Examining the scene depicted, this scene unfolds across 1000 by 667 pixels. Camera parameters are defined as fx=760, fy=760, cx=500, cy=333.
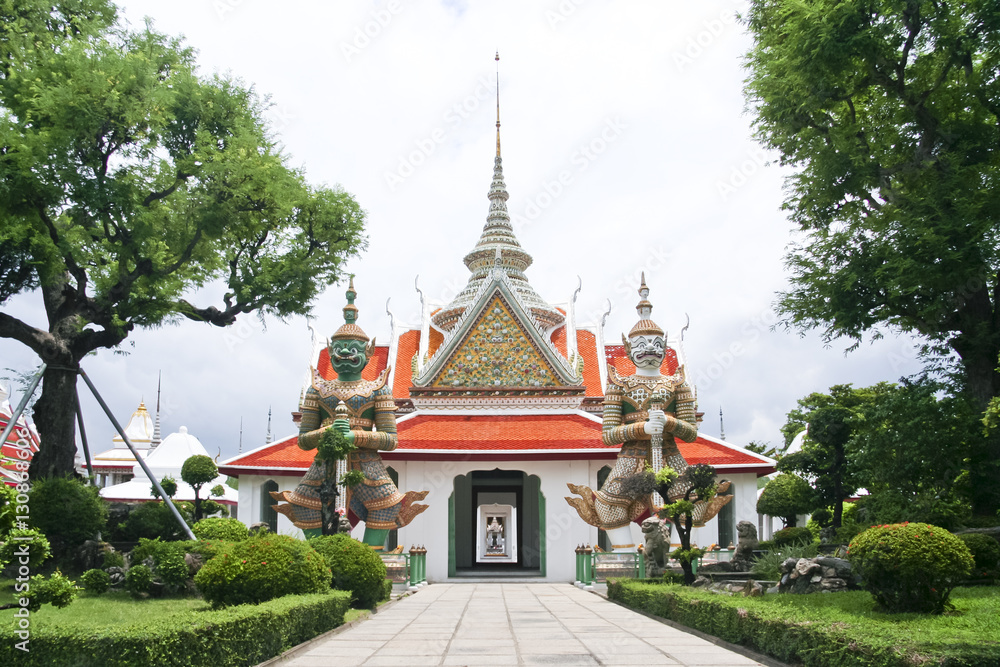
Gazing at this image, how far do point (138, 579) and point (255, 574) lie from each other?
2131 millimetres

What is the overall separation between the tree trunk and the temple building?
4.69 meters

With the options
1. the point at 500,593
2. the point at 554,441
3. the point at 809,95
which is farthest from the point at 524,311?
the point at 809,95

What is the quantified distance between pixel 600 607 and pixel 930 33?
28.6 ft

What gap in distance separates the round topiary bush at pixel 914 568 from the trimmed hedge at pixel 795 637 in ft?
2.62

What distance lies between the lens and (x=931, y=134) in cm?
1050

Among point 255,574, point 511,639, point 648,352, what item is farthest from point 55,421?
point 648,352

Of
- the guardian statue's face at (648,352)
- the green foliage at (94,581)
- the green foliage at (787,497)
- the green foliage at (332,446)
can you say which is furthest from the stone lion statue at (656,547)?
the green foliage at (94,581)

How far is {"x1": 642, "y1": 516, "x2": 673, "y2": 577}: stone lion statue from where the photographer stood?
10.9 metres

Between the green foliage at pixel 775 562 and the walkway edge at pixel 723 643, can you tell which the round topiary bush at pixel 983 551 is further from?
the walkway edge at pixel 723 643

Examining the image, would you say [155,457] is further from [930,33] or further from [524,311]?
[930,33]

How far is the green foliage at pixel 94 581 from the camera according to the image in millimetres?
8578

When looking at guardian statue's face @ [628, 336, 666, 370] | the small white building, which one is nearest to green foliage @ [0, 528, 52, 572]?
guardian statue's face @ [628, 336, 666, 370]

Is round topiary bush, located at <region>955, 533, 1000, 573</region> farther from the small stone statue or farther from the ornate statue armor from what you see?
the ornate statue armor

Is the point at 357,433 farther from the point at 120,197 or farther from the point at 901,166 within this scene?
the point at 901,166
